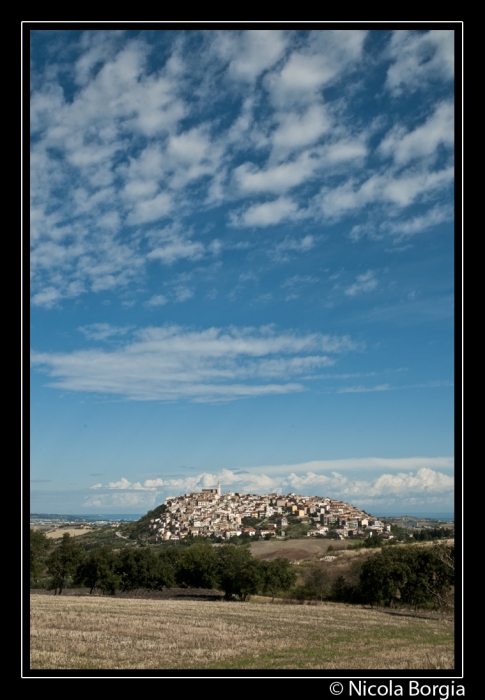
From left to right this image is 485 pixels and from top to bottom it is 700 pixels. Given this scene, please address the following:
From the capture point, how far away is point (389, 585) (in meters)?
45.0

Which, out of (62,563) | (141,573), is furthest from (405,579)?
(62,563)

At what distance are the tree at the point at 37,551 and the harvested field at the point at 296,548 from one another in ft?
104

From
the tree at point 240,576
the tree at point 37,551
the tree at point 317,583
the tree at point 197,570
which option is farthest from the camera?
the tree at point 197,570

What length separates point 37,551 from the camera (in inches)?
1940

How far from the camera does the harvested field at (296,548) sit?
7594cm

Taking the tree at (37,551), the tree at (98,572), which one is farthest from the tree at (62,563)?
the tree at (37,551)

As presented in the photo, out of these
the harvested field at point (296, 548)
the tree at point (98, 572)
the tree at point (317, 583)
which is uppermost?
the tree at point (98, 572)

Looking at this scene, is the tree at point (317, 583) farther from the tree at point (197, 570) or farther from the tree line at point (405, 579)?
the tree at point (197, 570)

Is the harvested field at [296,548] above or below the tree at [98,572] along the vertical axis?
below

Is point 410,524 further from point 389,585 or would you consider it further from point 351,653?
point 351,653
